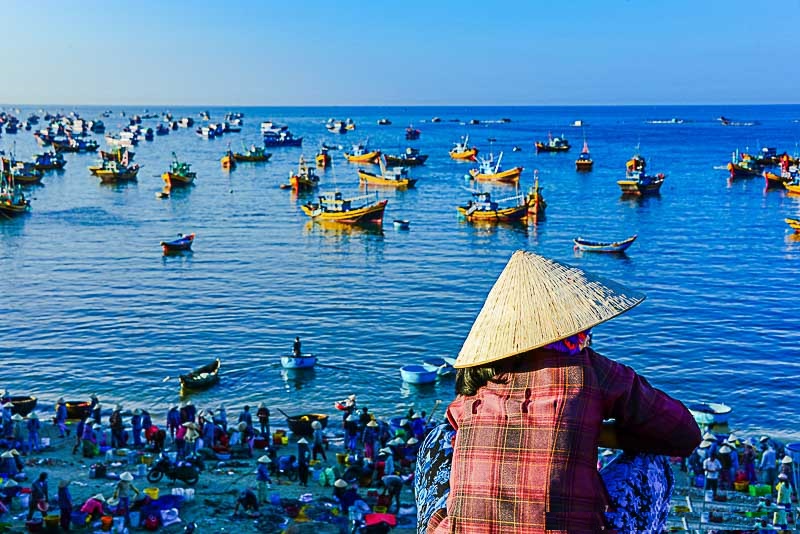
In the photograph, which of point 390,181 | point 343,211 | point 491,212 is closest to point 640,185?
point 491,212

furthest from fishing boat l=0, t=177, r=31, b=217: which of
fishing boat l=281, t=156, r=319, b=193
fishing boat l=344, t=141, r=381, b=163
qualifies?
fishing boat l=344, t=141, r=381, b=163

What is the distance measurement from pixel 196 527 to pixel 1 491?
3946mm

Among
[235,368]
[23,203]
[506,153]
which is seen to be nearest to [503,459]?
[235,368]

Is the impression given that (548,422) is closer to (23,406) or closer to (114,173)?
(23,406)

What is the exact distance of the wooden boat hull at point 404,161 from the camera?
10750cm

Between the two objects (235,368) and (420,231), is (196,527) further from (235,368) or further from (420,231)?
(420,231)

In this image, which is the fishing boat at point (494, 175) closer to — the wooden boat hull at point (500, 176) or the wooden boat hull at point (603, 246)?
the wooden boat hull at point (500, 176)

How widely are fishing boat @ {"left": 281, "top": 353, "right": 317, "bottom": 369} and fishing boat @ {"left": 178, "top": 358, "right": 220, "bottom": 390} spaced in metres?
2.22

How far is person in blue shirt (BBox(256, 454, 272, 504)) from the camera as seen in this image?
16875 millimetres

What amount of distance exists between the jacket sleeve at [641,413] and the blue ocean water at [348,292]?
23.5 metres

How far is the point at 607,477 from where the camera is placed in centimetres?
227

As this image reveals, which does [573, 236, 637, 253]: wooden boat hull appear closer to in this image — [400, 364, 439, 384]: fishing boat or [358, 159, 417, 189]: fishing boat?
[400, 364, 439, 384]: fishing boat

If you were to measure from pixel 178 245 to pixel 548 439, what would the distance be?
51.8 m

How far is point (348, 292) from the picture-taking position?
137 feet
